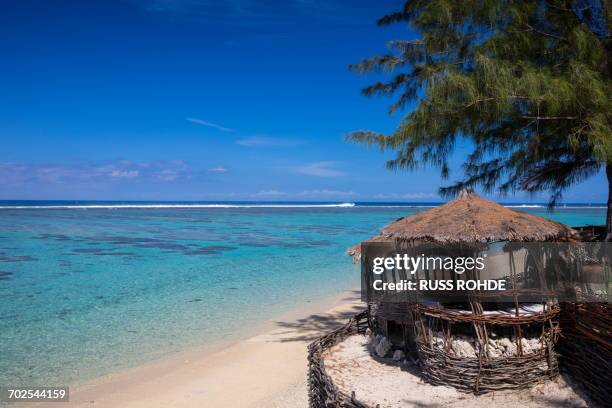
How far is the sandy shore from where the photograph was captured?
19.9ft

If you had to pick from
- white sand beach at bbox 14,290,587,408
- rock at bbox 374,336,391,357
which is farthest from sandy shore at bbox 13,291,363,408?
rock at bbox 374,336,391,357

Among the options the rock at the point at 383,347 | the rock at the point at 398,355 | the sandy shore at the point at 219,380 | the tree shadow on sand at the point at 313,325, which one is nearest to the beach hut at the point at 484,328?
the rock at the point at 398,355

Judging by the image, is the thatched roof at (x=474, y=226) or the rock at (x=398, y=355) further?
the rock at (x=398, y=355)

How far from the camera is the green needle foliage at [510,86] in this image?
5.22 metres

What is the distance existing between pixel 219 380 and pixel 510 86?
19.0 feet

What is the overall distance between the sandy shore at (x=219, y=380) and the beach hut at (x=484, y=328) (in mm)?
1923

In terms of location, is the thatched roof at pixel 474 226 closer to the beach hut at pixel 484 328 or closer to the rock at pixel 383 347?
the beach hut at pixel 484 328

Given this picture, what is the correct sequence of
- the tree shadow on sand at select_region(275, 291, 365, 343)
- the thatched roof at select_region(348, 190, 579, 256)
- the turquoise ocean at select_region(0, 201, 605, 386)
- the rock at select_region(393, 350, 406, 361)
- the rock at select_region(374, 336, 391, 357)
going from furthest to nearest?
1. the tree shadow on sand at select_region(275, 291, 365, 343)
2. the turquoise ocean at select_region(0, 201, 605, 386)
3. the rock at select_region(374, 336, 391, 357)
4. the rock at select_region(393, 350, 406, 361)
5. the thatched roof at select_region(348, 190, 579, 256)

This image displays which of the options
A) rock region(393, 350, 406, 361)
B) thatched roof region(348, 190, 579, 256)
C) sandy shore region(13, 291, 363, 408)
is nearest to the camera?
thatched roof region(348, 190, 579, 256)

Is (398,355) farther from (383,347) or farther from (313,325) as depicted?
(313,325)

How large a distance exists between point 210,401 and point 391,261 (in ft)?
12.0

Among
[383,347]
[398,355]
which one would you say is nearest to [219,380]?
[383,347]

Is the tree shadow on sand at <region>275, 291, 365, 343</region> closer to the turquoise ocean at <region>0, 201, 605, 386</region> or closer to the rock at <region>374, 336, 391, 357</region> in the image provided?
the turquoise ocean at <region>0, 201, 605, 386</region>

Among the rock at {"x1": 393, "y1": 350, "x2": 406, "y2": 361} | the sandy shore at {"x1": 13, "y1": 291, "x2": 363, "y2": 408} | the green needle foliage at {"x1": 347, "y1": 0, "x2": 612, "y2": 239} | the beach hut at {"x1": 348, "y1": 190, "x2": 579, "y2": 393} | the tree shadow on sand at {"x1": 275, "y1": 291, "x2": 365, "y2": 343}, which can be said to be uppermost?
the green needle foliage at {"x1": 347, "y1": 0, "x2": 612, "y2": 239}
